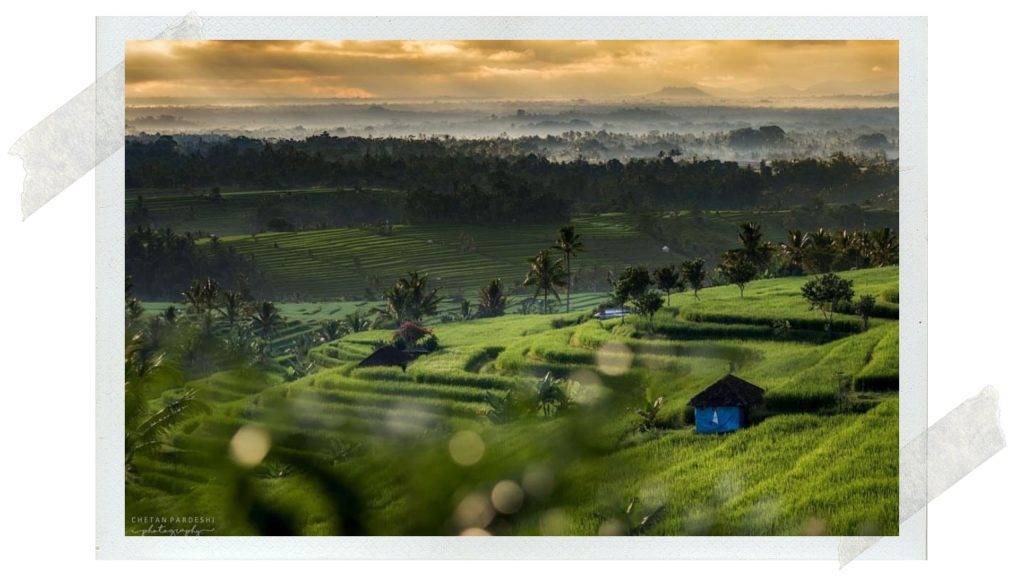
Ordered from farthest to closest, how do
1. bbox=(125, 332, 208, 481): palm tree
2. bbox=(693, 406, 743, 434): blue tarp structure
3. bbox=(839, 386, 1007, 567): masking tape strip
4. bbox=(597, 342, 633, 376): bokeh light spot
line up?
bbox=(597, 342, 633, 376): bokeh light spot < bbox=(693, 406, 743, 434): blue tarp structure < bbox=(125, 332, 208, 481): palm tree < bbox=(839, 386, 1007, 567): masking tape strip

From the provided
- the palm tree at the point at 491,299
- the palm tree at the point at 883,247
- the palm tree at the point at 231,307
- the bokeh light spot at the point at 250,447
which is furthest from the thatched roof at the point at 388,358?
the palm tree at the point at 883,247

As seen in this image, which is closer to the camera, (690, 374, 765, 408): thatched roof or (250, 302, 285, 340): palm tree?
(690, 374, 765, 408): thatched roof

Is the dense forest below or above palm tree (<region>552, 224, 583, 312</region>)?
above

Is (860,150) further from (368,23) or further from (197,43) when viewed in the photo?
(197,43)

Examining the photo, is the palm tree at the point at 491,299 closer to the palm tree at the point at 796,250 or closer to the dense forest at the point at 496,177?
the dense forest at the point at 496,177

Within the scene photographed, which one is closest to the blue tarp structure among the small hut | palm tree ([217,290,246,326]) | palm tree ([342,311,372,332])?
the small hut

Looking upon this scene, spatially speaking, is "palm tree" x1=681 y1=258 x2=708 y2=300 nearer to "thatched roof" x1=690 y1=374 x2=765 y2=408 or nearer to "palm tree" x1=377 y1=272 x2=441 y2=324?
"thatched roof" x1=690 y1=374 x2=765 y2=408

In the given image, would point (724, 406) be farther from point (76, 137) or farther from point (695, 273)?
point (76, 137)

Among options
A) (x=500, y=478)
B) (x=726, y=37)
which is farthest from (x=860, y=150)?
(x=500, y=478)
